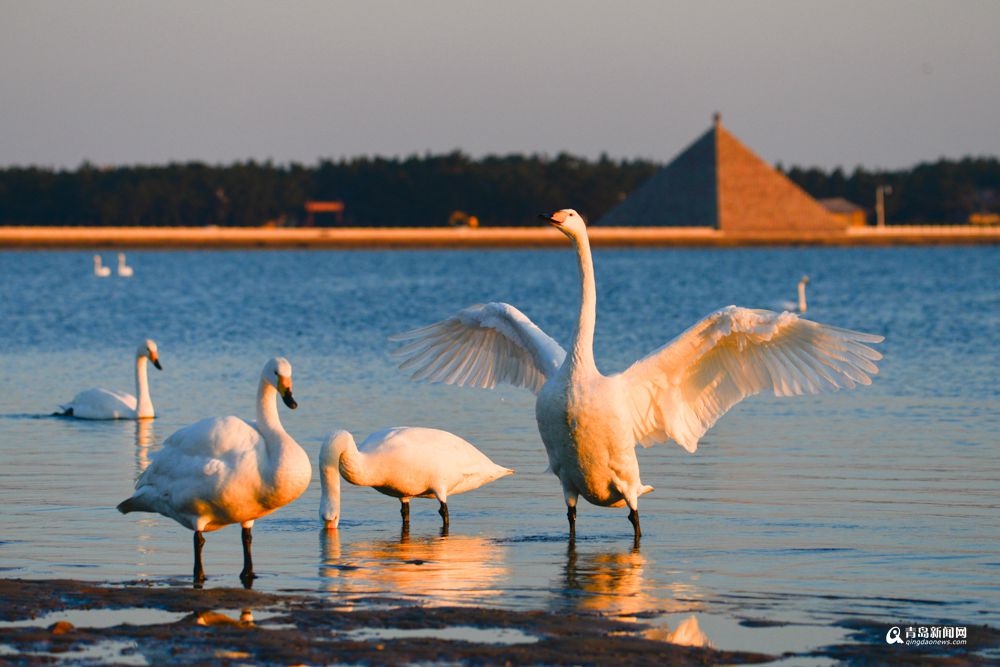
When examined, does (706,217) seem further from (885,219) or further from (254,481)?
(254,481)

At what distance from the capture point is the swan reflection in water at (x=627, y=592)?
26.6 feet

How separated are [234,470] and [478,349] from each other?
390 cm

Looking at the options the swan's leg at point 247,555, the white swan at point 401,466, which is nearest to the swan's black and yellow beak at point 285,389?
the swan's leg at point 247,555

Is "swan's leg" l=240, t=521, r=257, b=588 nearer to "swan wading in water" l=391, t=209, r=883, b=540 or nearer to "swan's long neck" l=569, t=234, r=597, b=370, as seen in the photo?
"swan wading in water" l=391, t=209, r=883, b=540

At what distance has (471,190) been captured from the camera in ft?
511

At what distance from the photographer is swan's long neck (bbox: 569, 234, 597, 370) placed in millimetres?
10359

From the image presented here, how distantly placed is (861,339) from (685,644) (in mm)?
3848

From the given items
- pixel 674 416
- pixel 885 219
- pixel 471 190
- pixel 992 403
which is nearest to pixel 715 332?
pixel 674 416

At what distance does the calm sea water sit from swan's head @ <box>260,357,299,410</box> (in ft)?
3.28

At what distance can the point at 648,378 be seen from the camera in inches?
432

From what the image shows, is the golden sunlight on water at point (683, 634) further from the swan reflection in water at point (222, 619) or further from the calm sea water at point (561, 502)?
the swan reflection in water at point (222, 619)

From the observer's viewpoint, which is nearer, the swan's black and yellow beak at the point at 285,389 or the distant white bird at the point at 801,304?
the swan's black and yellow beak at the point at 285,389

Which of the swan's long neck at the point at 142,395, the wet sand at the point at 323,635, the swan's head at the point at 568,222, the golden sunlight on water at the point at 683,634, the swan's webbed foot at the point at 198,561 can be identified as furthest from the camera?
the swan's long neck at the point at 142,395

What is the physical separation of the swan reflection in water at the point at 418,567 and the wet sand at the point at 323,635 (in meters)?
0.37
